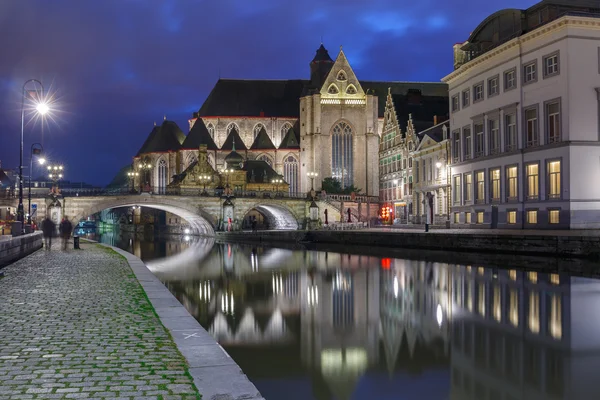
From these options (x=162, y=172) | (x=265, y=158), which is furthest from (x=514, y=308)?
(x=162, y=172)

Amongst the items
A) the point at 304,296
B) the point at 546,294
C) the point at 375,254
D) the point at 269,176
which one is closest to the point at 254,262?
the point at 375,254

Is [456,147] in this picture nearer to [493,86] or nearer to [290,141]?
[493,86]

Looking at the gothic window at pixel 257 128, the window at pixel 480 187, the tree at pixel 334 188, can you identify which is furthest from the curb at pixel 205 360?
the gothic window at pixel 257 128

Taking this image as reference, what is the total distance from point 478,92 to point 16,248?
29.9 m

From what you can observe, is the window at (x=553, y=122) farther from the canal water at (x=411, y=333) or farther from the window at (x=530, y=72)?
the canal water at (x=411, y=333)

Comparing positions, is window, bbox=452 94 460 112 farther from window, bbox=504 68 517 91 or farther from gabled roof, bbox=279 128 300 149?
gabled roof, bbox=279 128 300 149

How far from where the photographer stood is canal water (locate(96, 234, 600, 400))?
7.21 meters

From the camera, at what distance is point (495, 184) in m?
38.1

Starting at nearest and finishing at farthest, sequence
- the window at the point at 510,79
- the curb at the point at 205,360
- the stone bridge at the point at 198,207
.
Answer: the curb at the point at 205,360
the window at the point at 510,79
the stone bridge at the point at 198,207

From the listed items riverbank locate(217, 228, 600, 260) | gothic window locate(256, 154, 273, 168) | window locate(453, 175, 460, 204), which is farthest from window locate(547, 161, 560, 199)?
gothic window locate(256, 154, 273, 168)

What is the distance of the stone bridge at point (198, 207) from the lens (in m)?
54.4

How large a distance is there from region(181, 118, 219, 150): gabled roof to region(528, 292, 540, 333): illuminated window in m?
78.3

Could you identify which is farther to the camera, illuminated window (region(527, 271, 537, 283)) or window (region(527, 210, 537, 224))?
window (region(527, 210, 537, 224))

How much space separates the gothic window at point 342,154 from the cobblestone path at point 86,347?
7139 centimetres
